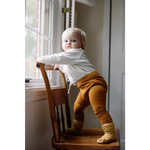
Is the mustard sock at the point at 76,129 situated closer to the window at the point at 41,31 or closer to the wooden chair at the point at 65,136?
the wooden chair at the point at 65,136

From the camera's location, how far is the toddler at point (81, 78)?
1.10 m

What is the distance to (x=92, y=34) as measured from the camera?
2037 mm

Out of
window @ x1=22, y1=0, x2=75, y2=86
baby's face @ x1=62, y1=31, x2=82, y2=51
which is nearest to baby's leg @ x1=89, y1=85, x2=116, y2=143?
baby's face @ x1=62, y1=31, x2=82, y2=51

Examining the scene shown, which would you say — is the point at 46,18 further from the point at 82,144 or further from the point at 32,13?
the point at 82,144

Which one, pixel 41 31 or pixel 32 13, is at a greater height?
pixel 32 13

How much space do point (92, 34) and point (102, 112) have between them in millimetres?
1161

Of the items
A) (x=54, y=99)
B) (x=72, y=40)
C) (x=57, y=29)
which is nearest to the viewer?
(x=54, y=99)

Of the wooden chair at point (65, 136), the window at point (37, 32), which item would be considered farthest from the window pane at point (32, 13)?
the wooden chair at point (65, 136)

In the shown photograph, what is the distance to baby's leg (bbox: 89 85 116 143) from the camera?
3.53 feet

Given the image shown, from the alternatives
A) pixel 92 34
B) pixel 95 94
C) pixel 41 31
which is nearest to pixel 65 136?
pixel 95 94

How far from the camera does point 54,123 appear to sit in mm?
1130

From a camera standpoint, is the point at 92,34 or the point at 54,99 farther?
the point at 92,34
